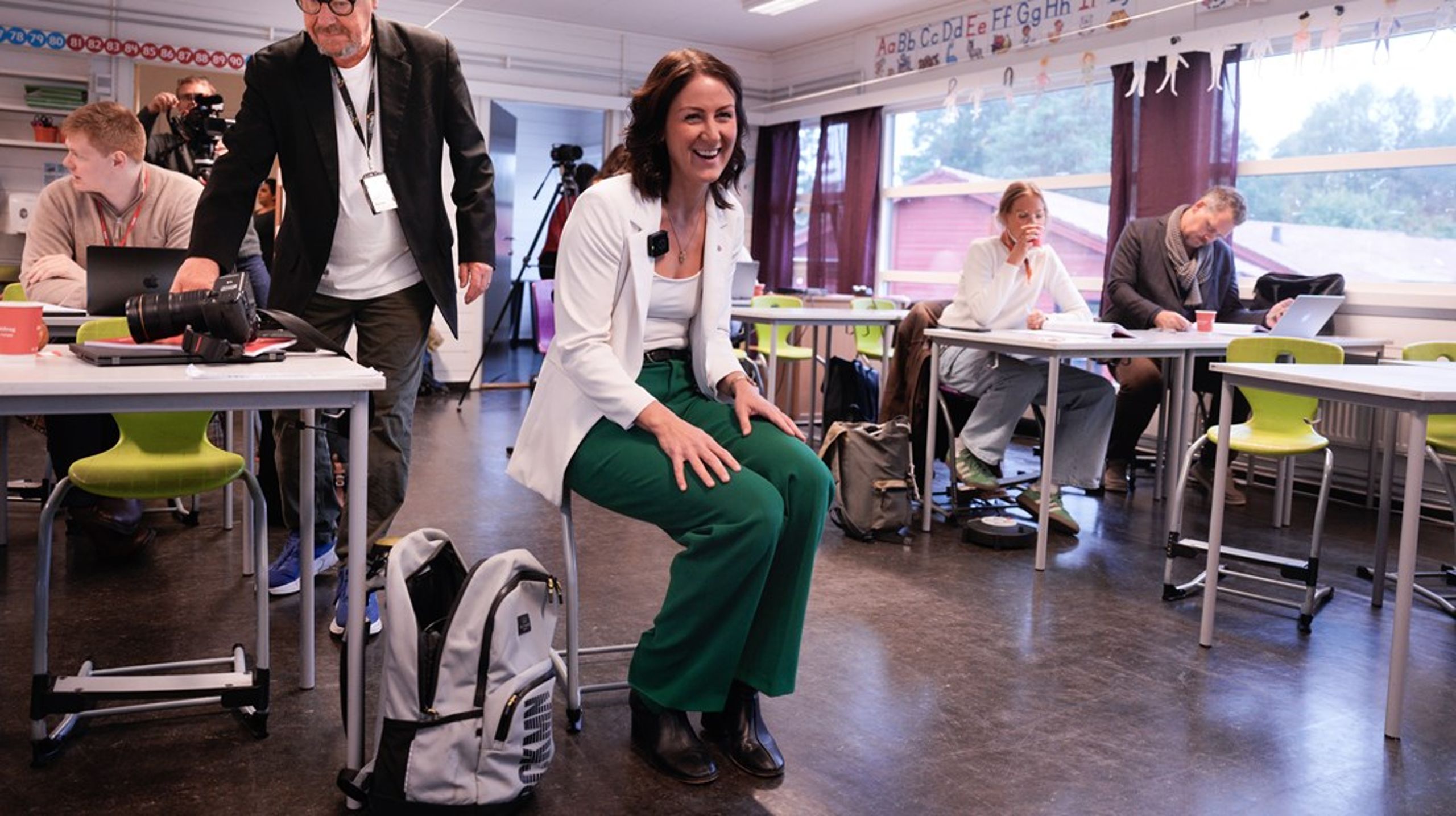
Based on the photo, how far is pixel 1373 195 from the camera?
16.4 feet

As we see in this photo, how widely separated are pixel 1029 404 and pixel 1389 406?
1.76 meters

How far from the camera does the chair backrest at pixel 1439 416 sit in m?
3.13

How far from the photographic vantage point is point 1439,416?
10.9 feet

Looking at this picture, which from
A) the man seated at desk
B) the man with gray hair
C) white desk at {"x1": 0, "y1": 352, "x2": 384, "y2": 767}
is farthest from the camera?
the man with gray hair

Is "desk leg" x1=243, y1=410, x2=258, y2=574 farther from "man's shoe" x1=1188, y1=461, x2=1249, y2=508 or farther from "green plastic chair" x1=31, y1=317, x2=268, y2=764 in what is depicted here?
"man's shoe" x1=1188, y1=461, x2=1249, y2=508

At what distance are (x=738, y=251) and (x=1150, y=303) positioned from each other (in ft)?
10.0

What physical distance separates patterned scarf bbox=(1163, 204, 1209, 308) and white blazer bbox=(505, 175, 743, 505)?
3346mm

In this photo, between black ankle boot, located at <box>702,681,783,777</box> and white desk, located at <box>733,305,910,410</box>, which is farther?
white desk, located at <box>733,305,910,410</box>

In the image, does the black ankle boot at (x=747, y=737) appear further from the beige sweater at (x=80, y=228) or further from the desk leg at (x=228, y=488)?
the beige sweater at (x=80, y=228)

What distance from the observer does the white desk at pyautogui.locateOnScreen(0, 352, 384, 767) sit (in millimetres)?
1474

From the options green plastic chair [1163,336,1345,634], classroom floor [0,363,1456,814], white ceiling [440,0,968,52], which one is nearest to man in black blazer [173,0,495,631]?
classroom floor [0,363,1456,814]

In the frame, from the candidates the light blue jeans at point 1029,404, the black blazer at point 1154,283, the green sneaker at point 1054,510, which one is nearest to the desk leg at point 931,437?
the light blue jeans at point 1029,404

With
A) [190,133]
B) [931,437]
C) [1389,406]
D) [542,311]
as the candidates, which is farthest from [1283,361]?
[542,311]

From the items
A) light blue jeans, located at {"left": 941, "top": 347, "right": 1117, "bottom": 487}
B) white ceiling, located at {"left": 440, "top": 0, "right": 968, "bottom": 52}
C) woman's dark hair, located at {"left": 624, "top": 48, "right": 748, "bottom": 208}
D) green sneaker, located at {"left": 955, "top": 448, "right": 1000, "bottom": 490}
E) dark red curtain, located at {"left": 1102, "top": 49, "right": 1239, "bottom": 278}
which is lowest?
green sneaker, located at {"left": 955, "top": 448, "right": 1000, "bottom": 490}
